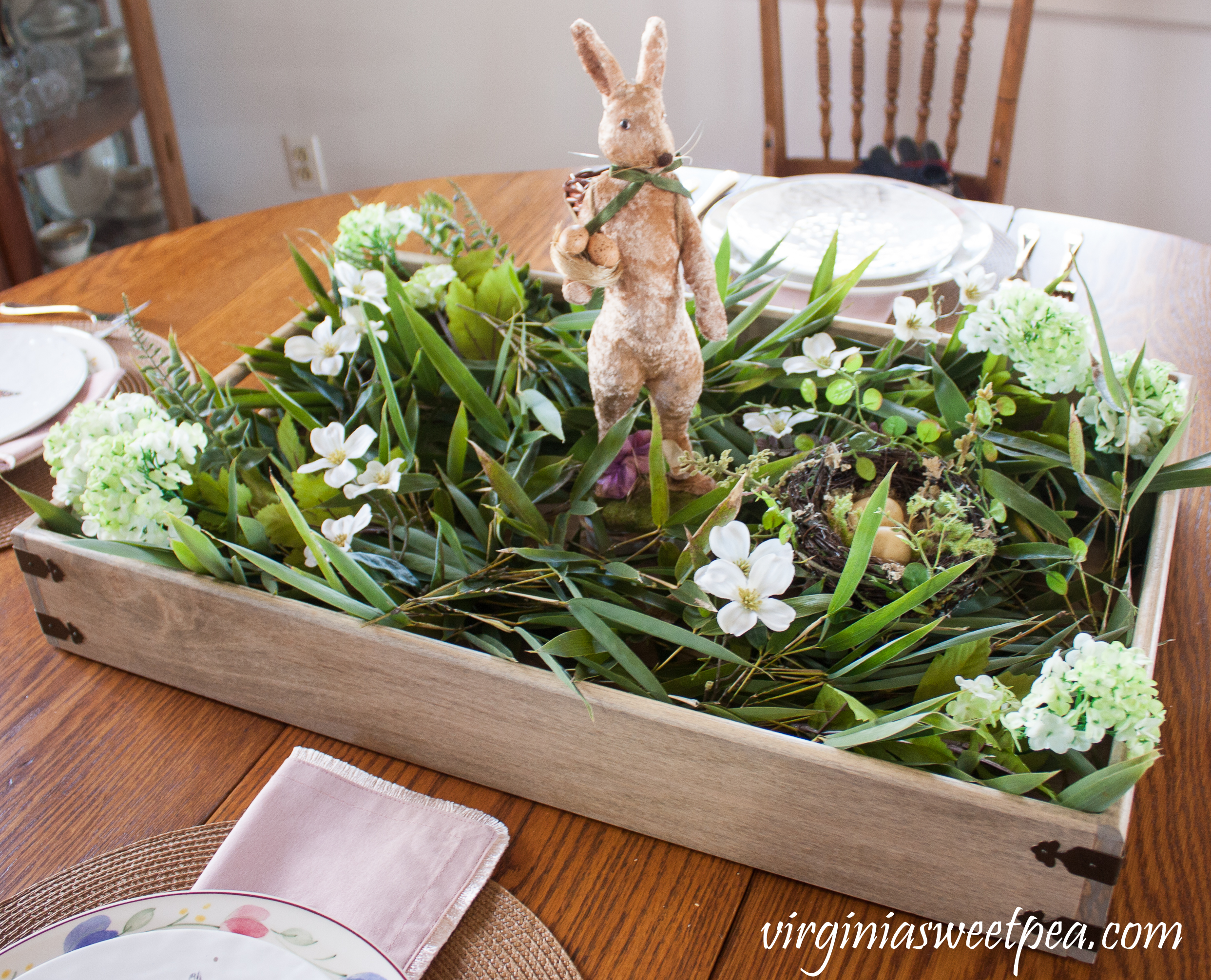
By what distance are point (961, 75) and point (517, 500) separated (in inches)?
56.8

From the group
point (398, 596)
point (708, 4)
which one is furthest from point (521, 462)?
point (708, 4)

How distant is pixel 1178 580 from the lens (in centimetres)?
71

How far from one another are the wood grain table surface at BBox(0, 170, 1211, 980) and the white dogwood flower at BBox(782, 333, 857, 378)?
0.31 m

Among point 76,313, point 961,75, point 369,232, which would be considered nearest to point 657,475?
point 369,232

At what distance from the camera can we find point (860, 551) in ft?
1.81

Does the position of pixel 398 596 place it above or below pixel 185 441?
below

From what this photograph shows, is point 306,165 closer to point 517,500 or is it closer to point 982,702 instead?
point 517,500

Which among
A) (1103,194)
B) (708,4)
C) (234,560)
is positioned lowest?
(1103,194)

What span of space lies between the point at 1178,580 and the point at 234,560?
27.4 inches

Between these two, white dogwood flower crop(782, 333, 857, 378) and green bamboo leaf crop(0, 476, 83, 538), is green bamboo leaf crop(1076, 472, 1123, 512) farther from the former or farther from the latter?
green bamboo leaf crop(0, 476, 83, 538)

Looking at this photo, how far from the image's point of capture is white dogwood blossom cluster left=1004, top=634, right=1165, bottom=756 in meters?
0.45

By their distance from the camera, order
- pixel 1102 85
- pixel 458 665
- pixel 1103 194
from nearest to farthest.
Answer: pixel 458 665, pixel 1102 85, pixel 1103 194

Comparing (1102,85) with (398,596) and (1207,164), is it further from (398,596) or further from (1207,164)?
(398,596)

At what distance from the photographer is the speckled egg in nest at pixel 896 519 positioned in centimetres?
59
